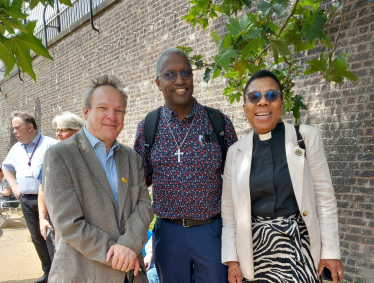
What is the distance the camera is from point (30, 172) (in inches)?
177

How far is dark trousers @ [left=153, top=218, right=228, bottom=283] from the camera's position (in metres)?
2.30

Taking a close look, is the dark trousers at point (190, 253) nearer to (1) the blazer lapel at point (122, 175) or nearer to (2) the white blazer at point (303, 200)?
(2) the white blazer at point (303, 200)

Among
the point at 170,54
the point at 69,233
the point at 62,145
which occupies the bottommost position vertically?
the point at 69,233

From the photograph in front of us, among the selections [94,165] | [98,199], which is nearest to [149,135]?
[94,165]

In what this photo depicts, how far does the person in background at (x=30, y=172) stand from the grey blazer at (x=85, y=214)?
2674mm

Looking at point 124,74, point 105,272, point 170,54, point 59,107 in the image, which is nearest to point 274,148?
point 170,54

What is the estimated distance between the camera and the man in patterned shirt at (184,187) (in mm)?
2336

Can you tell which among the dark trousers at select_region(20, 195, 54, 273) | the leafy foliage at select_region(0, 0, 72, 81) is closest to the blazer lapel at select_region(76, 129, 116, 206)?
the leafy foliage at select_region(0, 0, 72, 81)

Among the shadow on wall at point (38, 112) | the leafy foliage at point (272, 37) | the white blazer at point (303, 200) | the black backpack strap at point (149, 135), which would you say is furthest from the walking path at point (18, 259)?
the shadow on wall at point (38, 112)

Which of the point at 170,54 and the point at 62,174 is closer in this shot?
the point at 62,174

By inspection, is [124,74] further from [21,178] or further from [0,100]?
[0,100]

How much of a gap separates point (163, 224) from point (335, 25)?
3.28m

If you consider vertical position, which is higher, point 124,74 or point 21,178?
point 124,74

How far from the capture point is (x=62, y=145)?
1915 millimetres
